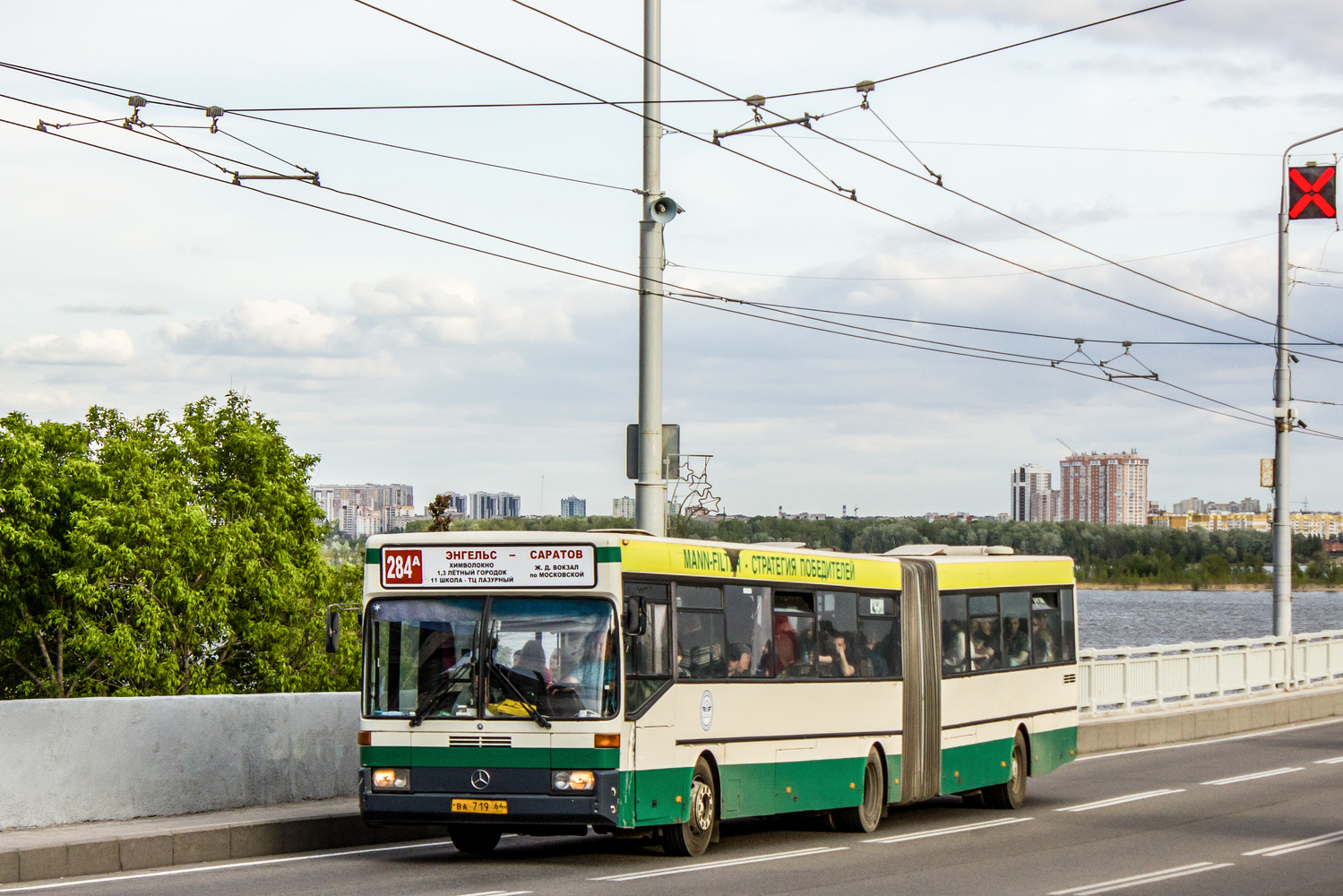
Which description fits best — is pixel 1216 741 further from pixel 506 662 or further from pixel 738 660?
pixel 506 662

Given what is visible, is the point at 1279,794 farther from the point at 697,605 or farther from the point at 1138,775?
the point at 697,605

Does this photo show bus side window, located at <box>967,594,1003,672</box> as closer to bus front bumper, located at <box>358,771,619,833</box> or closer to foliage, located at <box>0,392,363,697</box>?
bus front bumper, located at <box>358,771,619,833</box>

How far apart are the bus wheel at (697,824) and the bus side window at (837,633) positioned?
216 cm

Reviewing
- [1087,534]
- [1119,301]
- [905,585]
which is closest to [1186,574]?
[1087,534]

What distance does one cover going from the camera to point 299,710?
14711 millimetres

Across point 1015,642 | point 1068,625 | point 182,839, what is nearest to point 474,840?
point 182,839

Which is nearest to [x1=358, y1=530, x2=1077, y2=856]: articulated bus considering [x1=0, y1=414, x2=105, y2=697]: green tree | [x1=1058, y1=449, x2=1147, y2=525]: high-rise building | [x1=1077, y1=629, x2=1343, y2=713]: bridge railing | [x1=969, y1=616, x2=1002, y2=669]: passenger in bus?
[x1=969, y1=616, x2=1002, y2=669]: passenger in bus

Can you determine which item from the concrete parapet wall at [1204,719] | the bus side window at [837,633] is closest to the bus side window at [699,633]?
the bus side window at [837,633]

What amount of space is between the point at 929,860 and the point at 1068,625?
7442 millimetres

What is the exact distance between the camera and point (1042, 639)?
63.9 ft

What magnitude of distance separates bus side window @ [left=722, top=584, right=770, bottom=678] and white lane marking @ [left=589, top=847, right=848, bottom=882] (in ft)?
5.03

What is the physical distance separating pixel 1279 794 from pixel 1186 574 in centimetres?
14249

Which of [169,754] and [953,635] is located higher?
[953,635]

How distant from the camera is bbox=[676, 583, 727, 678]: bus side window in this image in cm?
1335
